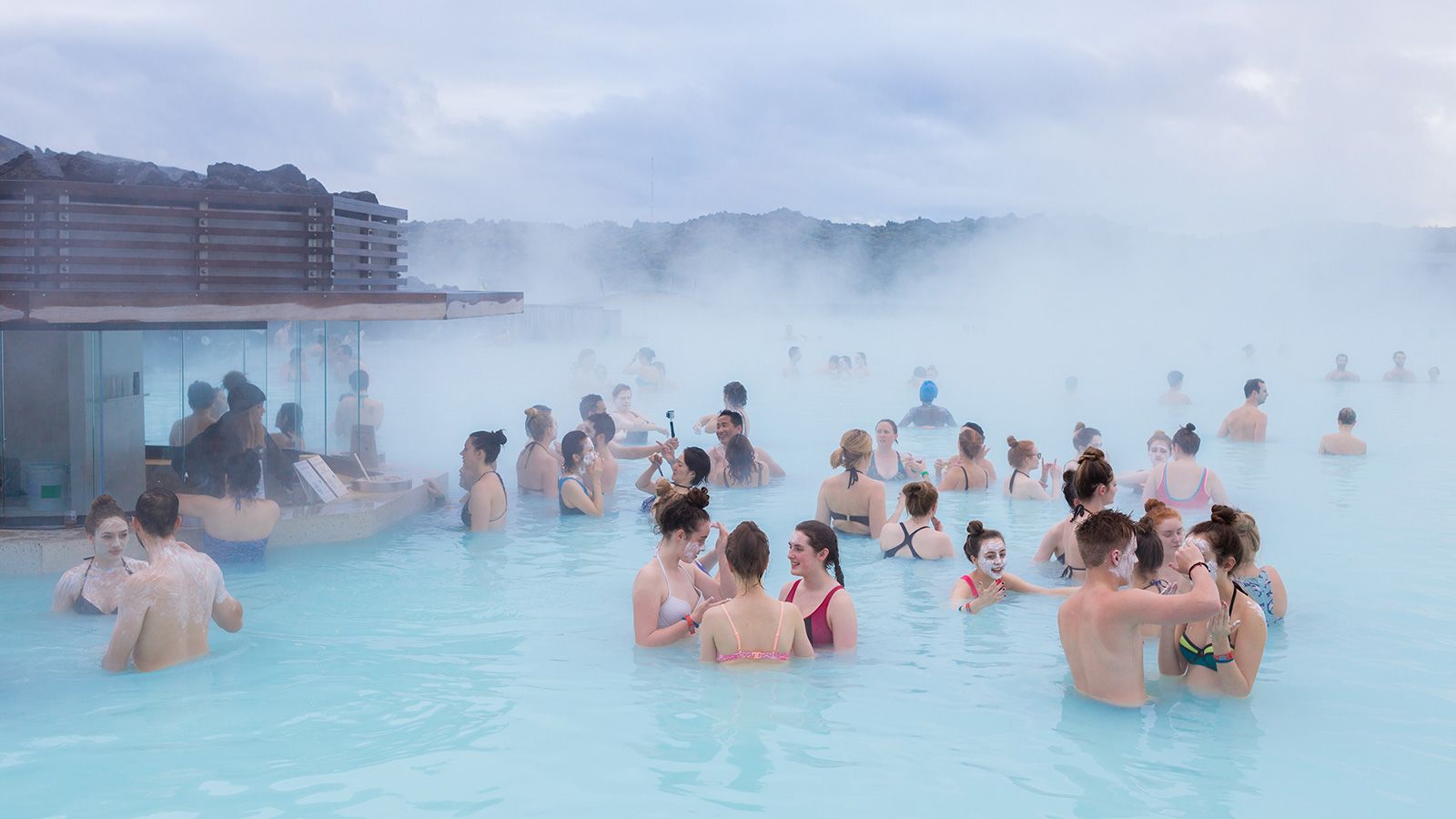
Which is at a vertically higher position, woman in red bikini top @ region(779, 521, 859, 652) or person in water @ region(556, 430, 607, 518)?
person in water @ region(556, 430, 607, 518)

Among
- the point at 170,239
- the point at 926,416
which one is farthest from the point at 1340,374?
the point at 170,239

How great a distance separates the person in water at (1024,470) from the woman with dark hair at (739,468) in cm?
243

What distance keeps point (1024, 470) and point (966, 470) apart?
1.29m

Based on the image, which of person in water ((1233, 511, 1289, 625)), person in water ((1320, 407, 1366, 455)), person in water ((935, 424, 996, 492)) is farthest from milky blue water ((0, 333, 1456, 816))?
person in water ((1320, 407, 1366, 455))

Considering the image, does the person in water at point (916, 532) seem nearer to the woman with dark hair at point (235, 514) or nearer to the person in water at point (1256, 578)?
the person in water at point (1256, 578)

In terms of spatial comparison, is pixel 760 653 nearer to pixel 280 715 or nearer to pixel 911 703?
pixel 911 703

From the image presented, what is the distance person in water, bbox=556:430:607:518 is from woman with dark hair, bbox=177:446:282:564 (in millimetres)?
2371

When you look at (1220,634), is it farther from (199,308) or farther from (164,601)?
(199,308)

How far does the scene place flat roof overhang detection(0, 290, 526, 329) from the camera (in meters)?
7.79

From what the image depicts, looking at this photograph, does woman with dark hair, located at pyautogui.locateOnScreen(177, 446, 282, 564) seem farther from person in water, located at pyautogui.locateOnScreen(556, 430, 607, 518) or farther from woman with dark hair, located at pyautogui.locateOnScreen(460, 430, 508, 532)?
person in water, located at pyautogui.locateOnScreen(556, 430, 607, 518)

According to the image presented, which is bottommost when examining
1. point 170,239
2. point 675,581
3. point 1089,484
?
point 675,581

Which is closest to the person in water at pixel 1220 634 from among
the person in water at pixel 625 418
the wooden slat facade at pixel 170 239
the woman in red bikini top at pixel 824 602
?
the woman in red bikini top at pixel 824 602

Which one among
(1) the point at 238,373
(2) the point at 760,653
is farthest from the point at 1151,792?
(1) the point at 238,373

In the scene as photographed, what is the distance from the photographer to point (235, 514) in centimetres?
845
